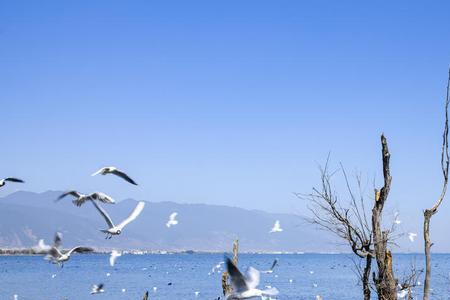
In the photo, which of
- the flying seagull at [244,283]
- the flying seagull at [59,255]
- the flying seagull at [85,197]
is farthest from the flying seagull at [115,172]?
the flying seagull at [244,283]

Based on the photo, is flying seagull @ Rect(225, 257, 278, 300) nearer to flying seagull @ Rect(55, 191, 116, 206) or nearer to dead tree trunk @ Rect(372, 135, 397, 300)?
flying seagull @ Rect(55, 191, 116, 206)

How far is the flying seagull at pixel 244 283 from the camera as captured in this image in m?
10.0

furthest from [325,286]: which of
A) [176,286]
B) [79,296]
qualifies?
[79,296]

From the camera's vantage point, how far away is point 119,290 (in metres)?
63.9

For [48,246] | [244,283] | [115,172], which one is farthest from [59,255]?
[244,283]

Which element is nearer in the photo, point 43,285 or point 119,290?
point 119,290

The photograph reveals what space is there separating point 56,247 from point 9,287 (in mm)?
54095

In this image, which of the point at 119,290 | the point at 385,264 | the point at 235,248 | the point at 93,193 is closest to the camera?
the point at 93,193

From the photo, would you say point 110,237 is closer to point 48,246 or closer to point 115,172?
point 115,172

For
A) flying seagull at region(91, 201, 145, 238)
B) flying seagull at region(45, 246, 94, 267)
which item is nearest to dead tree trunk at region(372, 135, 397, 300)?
flying seagull at region(91, 201, 145, 238)

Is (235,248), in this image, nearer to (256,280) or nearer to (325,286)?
(256,280)

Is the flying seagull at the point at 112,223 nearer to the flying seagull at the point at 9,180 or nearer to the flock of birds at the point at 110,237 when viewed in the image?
the flock of birds at the point at 110,237

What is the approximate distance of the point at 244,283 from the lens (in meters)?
10.1

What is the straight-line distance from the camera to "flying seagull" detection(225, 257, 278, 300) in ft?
32.8
